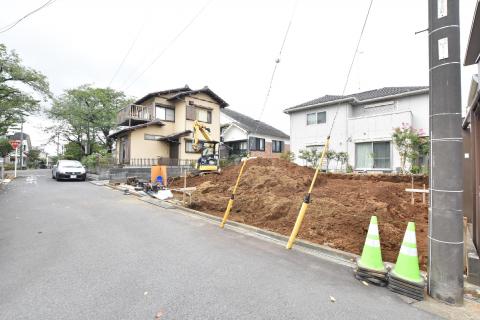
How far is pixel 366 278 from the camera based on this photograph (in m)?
3.33

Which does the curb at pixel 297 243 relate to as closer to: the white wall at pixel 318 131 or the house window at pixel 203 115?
the white wall at pixel 318 131

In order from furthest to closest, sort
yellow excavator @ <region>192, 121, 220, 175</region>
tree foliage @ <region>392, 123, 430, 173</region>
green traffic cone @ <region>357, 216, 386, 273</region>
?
yellow excavator @ <region>192, 121, 220, 175</region>, tree foliage @ <region>392, 123, 430, 173</region>, green traffic cone @ <region>357, 216, 386, 273</region>

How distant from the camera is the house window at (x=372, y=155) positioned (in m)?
14.8

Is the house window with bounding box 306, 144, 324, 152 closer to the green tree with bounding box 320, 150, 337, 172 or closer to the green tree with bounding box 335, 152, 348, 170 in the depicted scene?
the green tree with bounding box 320, 150, 337, 172

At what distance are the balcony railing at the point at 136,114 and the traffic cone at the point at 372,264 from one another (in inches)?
849

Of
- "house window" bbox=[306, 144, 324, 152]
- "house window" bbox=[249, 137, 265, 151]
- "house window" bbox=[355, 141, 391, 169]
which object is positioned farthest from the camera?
"house window" bbox=[249, 137, 265, 151]

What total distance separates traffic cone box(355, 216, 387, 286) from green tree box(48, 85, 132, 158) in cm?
3269

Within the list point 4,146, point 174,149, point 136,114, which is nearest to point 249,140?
point 174,149

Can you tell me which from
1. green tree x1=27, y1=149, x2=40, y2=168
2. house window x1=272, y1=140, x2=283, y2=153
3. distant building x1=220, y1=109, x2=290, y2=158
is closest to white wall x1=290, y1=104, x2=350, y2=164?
distant building x1=220, y1=109, x2=290, y2=158

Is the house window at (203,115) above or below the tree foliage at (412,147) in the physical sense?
above

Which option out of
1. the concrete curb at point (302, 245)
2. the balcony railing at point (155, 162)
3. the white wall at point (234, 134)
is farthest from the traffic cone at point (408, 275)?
the white wall at point (234, 134)

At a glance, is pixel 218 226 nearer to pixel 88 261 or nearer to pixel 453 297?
pixel 88 261

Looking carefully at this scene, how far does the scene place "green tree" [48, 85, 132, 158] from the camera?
29.2 metres

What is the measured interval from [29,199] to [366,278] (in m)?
12.0
